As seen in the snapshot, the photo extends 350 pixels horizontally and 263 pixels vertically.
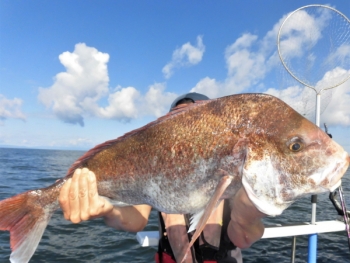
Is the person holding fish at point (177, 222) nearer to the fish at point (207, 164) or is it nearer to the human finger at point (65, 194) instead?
the human finger at point (65, 194)

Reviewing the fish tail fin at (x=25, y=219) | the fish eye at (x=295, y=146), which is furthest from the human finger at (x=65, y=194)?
the fish eye at (x=295, y=146)

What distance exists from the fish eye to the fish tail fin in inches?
82.9

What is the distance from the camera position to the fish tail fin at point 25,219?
2.44 meters

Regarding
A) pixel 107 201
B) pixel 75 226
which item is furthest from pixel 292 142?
pixel 75 226

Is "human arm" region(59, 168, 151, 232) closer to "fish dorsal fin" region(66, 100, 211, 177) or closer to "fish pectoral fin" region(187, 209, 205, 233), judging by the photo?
"fish dorsal fin" region(66, 100, 211, 177)

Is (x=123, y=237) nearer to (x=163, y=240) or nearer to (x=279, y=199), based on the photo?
(x=163, y=240)

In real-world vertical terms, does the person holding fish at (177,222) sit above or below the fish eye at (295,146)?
below

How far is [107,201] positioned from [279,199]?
1.50 m

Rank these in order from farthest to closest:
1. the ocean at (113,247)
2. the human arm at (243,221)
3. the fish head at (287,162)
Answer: the ocean at (113,247) < the human arm at (243,221) < the fish head at (287,162)

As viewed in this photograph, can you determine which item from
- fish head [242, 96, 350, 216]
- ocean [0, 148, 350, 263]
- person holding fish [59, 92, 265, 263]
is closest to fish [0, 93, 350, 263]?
fish head [242, 96, 350, 216]

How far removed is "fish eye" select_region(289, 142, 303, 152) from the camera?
2.01 m

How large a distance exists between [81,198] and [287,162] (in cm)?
175

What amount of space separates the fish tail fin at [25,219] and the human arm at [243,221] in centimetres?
170

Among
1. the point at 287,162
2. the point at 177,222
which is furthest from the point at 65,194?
the point at 287,162
